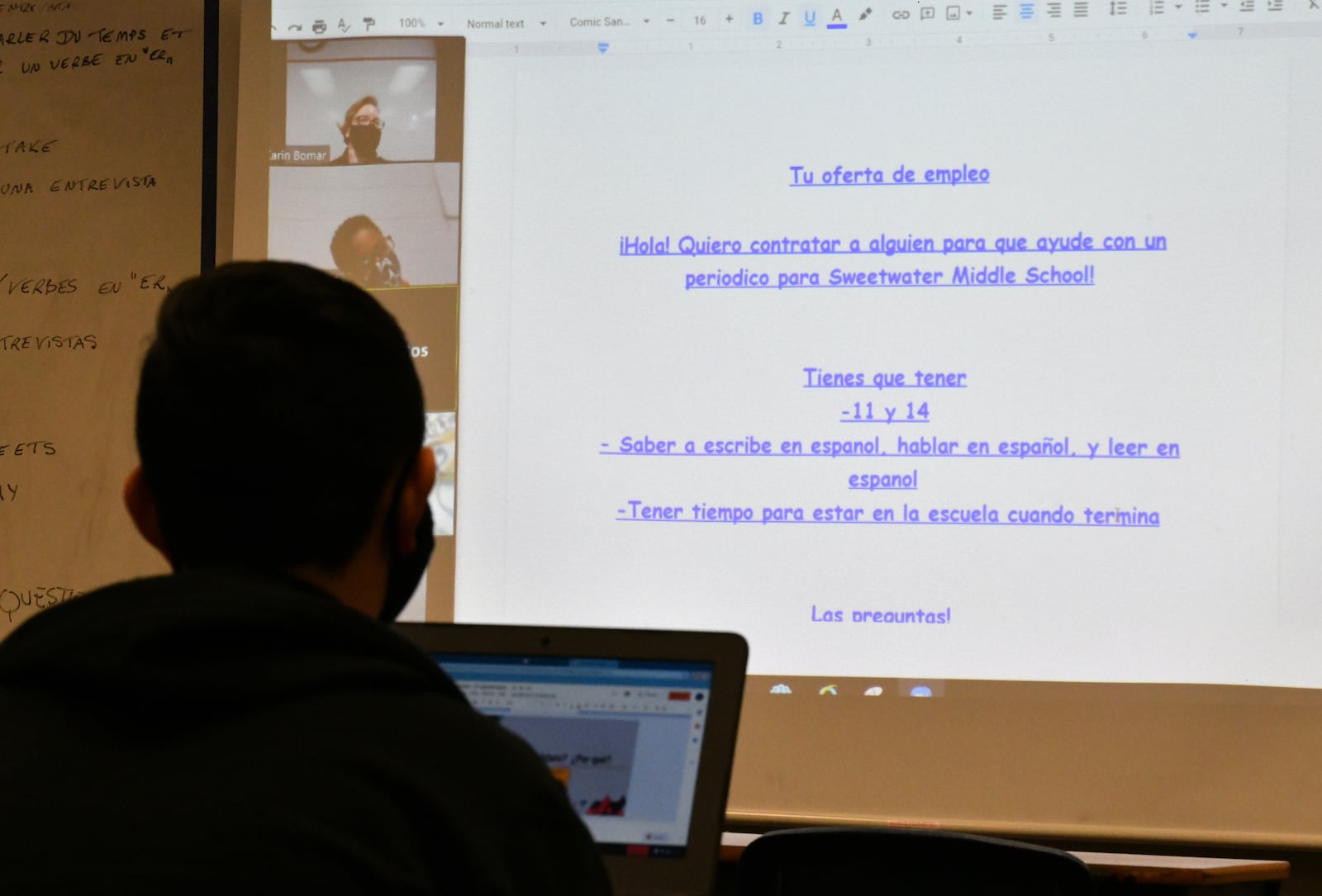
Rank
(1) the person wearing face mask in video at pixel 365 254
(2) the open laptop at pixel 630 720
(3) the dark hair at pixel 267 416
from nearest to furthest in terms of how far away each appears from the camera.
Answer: (3) the dark hair at pixel 267 416 → (2) the open laptop at pixel 630 720 → (1) the person wearing face mask in video at pixel 365 254

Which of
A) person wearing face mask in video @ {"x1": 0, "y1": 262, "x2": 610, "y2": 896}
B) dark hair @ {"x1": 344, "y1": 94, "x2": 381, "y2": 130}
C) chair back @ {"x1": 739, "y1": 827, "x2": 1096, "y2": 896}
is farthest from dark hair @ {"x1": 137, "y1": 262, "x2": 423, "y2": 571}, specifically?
dark hair @ {"x1": 344, "y1": 94, "x2": 381, "y2": 130}

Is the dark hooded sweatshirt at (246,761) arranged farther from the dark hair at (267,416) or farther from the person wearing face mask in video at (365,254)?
the person wearing face mask in video at (365,254)

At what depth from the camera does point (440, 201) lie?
7.03 ft

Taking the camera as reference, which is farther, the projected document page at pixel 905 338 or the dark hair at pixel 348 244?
the dark hair at pixel 348 244

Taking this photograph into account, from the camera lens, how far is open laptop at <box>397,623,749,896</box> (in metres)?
1.25

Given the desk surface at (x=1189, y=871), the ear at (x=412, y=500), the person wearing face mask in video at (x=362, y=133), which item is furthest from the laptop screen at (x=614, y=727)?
the person wearing face mask in video at (x=362, y=133)

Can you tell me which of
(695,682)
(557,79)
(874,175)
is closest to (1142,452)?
(874,175)

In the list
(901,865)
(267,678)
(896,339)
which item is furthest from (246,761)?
(896,339)

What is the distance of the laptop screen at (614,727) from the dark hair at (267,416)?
21.0 inches

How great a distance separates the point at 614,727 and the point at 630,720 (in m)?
0.02

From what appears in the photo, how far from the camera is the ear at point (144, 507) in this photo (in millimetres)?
851

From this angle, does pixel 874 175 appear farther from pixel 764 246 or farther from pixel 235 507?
pixel 235 507

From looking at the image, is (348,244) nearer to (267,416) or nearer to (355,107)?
(355,107)

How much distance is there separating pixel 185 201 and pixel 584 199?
830 millimetres
